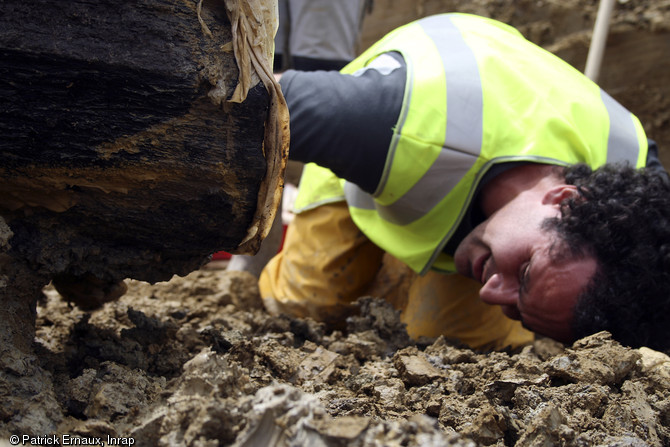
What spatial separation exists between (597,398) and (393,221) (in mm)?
1048

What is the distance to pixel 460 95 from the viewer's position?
188cm

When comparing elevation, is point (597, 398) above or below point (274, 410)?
below

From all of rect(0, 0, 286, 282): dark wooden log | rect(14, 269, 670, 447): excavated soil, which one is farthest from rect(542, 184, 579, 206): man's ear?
rect(0, 0, 286, 282): dark wooden log

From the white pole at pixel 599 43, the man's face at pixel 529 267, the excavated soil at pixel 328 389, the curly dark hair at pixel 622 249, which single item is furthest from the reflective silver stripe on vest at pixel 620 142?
the white pole at pixel 599 43

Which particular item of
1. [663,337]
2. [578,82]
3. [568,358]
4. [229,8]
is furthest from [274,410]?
[578,82]

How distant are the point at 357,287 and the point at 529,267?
102 centimetres

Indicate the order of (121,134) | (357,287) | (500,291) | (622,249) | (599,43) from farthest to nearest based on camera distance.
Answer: (599,43) → (357,287) → (500,291) → (622,249) → (121,134)

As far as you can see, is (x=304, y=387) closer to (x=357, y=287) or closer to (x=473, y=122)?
(x=473, y=122)

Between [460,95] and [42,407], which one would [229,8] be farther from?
[460,95]

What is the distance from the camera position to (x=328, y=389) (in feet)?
4.31

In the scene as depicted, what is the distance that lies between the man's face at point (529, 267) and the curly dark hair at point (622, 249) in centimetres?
4

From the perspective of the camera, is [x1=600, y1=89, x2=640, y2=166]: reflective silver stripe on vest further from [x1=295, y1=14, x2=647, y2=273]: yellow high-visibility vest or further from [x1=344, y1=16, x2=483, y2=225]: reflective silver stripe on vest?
[x1=344, y1=16, x2=483, y2=225]: reflective silver stripe on vest

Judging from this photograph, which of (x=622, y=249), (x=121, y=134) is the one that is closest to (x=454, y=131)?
(x=622, y=249)

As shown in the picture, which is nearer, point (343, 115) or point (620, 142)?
point (343, 115)
